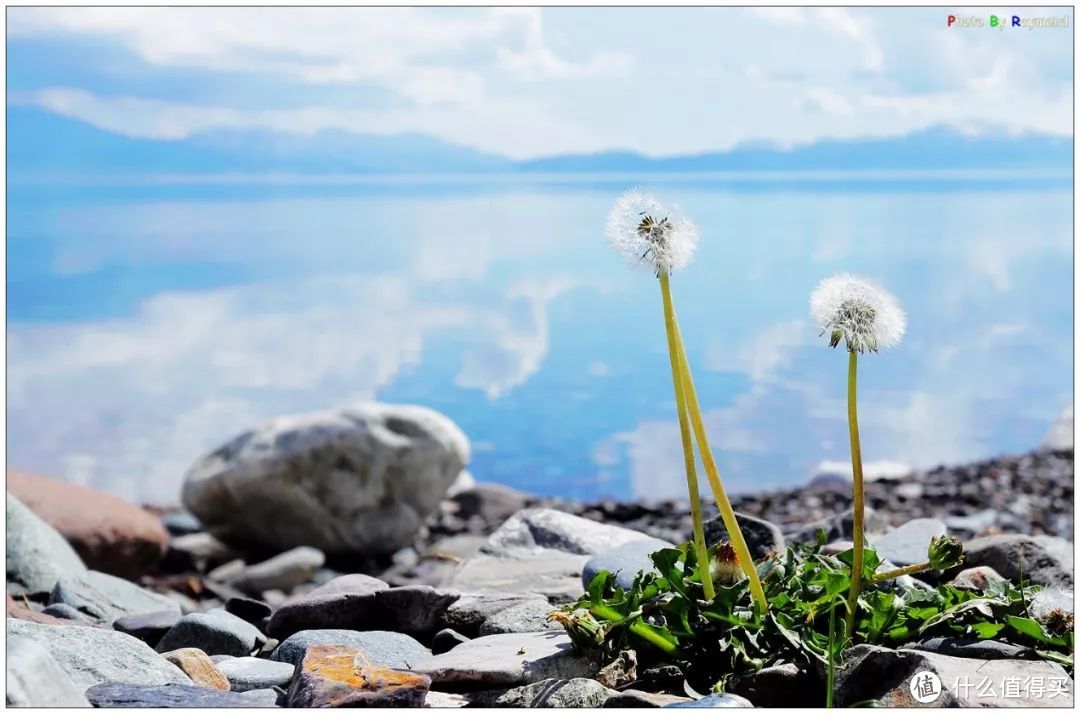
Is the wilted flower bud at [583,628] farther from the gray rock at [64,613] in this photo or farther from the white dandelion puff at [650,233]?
the gray rock at [64,613]

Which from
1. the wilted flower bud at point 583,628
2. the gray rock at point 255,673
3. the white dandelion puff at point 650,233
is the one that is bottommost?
the gray rock at point 255,673

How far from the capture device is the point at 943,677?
9.50 feet

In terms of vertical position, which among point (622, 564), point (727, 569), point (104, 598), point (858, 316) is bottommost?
point (104, 598)

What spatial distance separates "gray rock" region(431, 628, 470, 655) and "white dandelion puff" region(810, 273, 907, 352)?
171cm

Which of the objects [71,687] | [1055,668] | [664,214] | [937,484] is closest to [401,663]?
[71,687]

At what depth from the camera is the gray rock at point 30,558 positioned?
5340mm

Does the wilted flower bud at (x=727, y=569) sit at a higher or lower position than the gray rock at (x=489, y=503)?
higher

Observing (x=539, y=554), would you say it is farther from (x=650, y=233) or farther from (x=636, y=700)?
(x=650, y=233)

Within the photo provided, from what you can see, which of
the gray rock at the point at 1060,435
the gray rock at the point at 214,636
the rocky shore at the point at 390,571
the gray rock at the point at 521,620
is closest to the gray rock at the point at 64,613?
the rocky shore at the point at 390,571

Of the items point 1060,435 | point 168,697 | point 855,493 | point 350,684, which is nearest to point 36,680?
point 168,697

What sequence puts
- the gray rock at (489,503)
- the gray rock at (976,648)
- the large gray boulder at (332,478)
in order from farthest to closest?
the gray rock at (489,503) → the large gray boulder at (332,478) → the gray rock at (976,648)

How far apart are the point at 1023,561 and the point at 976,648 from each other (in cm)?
130

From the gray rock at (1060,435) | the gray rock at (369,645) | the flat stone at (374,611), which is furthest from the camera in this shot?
the gray rock at (1060,435)

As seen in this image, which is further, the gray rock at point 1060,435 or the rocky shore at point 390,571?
the gray rock at point 1060,435
